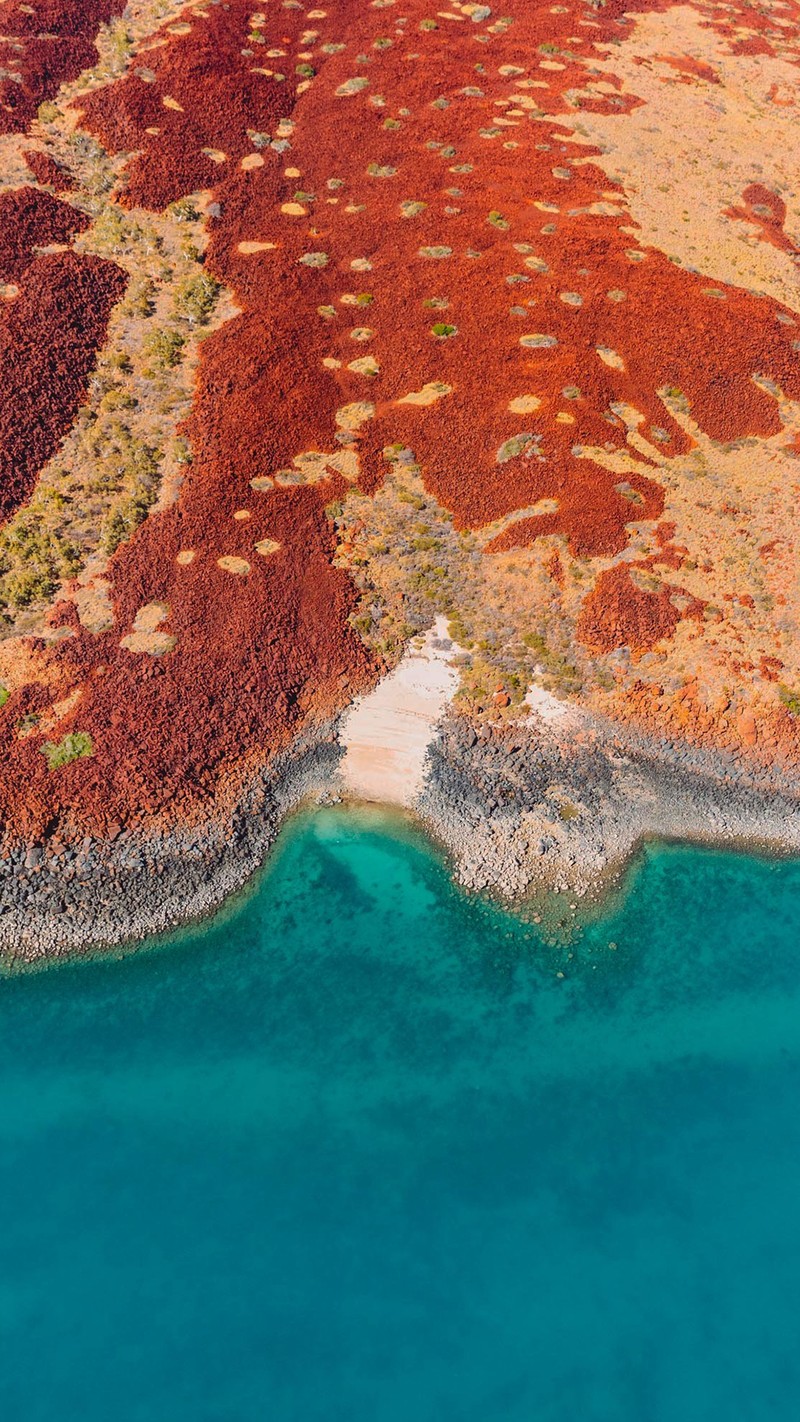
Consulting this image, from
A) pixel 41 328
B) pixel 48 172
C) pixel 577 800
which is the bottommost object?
pixel 577 800

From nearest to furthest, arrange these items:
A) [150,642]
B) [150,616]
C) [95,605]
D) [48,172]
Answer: [150,642] → [150,616] → [95,605] → [48,172]

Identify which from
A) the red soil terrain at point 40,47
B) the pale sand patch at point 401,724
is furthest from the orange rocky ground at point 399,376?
the pale sand patch at point 401,724

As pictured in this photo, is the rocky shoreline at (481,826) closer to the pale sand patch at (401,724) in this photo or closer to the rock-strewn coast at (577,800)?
→ the rock-strewn coast at (577,800)

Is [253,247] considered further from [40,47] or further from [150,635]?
[150,635]

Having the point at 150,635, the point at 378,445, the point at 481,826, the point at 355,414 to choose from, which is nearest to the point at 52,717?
the point at 150,635

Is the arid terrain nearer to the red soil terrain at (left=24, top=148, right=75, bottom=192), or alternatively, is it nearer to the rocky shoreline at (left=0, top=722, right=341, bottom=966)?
the rocky shoreline at (left=0, top=722, right=341, bottom=966)

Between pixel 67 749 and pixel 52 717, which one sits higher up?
pixel 52 717

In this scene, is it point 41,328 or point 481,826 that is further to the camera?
point 41,328
